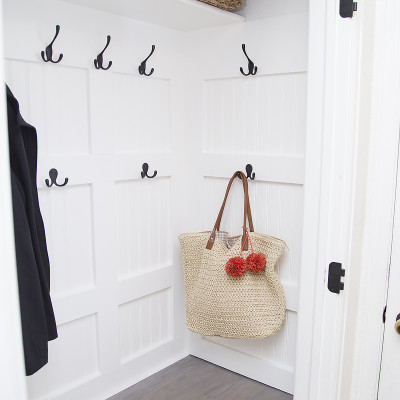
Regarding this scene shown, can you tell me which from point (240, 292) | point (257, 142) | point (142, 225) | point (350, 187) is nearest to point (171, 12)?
point (257, 142)

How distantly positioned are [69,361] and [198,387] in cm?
58

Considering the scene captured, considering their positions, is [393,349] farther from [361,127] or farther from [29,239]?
[29,239]

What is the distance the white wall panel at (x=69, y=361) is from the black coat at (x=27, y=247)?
1.20 ft

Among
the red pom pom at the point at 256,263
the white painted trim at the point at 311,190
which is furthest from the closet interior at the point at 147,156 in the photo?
the white painted trim at the point at 311,190

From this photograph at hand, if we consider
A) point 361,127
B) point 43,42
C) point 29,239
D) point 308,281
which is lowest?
point 308,281

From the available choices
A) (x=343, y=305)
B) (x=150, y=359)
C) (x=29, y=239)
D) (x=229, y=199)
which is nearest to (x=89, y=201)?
(x=29, y=239)

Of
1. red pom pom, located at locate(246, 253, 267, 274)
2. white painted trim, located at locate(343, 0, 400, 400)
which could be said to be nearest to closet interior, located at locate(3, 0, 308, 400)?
red pom pom, located at locate(246, 253, 267, 274)

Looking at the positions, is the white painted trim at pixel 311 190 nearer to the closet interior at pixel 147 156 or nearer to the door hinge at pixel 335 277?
the door hinge at pixel 335 277

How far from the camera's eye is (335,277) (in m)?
1.29

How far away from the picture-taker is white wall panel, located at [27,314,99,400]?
5.58 feet

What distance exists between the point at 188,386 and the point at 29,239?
3.56ft

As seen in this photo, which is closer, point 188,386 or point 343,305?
point 343,305

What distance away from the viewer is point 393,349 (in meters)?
1.23

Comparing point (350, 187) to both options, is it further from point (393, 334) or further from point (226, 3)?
point (226, 3)
